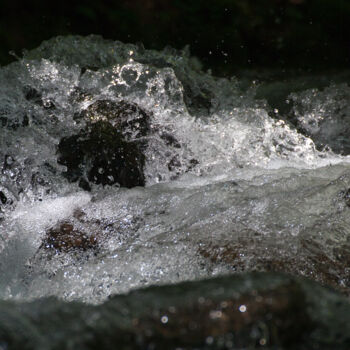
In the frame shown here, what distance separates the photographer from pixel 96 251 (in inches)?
74.3

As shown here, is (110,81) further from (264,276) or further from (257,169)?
(264,276)

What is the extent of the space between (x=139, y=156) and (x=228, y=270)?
3.17 feet

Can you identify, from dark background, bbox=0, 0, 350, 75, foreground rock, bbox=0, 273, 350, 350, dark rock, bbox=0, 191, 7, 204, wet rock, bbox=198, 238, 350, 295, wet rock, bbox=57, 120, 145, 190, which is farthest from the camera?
dark background, bbox=0, 0, 350, 75

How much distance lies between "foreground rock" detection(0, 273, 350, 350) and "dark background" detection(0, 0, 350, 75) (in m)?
4.89

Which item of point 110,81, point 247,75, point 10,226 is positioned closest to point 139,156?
point 110,81

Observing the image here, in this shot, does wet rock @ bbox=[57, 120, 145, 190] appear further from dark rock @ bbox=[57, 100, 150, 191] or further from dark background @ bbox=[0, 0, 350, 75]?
dark background @ bbox=[0, 0, 350, 75]

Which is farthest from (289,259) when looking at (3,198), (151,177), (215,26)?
(215,26)

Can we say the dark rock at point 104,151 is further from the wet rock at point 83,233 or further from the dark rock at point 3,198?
the wet rock at point 83,233

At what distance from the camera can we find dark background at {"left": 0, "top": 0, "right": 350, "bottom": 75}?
584 centimetres

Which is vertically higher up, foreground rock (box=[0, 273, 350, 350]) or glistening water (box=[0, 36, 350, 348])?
foreground rock (box=[0, 273, 350, 350])

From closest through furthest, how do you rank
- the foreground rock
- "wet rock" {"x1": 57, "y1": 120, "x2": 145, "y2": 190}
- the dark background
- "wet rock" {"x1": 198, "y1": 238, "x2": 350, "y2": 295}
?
the foreground rock, "wet rock" {"x1": 198, "y1": 238, "x2": 350, "y2": 295}, "wet rock" {"x1": 57, "y1": 120, "x2": 145, "y2": 190}, the dark background

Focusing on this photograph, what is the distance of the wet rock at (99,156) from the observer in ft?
8.01

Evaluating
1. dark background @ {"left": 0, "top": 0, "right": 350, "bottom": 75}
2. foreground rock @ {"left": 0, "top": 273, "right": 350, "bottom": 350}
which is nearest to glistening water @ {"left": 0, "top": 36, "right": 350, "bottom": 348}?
foreground rock @ {"left": 0, "top": 273, "right": 350, "bottom": 350}

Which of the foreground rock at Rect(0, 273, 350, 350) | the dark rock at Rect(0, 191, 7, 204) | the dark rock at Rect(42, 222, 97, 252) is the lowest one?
the dark rock at Rect(0, 191, 7, 204)
